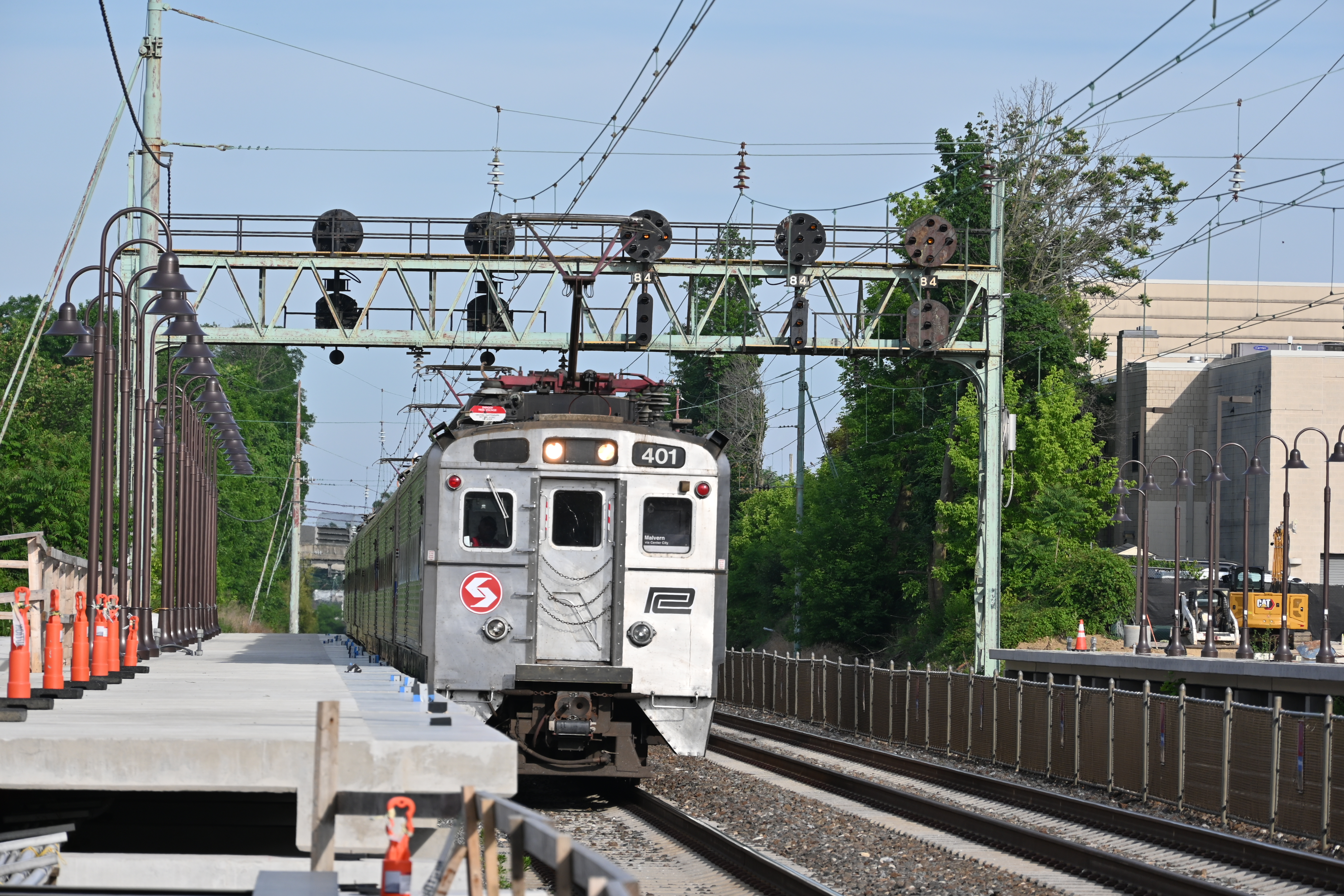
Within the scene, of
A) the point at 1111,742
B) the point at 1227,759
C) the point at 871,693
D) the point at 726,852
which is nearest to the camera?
the point at 726,852

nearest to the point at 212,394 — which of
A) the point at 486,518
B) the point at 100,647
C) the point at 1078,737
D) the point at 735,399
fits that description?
the point at 486,518

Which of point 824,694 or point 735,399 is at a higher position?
point 735,399

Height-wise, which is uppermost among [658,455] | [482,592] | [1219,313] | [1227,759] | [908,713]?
[1219,313]

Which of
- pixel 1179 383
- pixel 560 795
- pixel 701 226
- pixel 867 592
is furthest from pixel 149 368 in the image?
pixel 1179 383

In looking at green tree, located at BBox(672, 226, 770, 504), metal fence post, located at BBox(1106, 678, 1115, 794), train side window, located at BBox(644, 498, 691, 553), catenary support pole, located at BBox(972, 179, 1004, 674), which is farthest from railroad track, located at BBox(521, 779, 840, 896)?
green tree, located at BBox(672, 226, 770, 504)

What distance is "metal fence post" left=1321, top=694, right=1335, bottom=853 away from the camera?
14.6 meters

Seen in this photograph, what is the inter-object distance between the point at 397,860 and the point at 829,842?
8.13 metres

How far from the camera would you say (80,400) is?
70125 millimetres

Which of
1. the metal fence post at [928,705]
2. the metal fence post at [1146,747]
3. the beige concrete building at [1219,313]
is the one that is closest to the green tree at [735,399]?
the beige concrete building at [1219,313]

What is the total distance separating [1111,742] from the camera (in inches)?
744

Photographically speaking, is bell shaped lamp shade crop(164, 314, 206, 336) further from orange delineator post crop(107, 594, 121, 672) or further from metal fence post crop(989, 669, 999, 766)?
metal fence post crop(989, 669, 999, 766)

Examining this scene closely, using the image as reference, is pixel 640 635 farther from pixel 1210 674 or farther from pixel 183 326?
pixel 1210 674

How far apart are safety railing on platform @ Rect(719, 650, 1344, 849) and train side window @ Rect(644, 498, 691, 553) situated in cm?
236

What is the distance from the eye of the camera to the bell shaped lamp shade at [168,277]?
19297 millimetres
